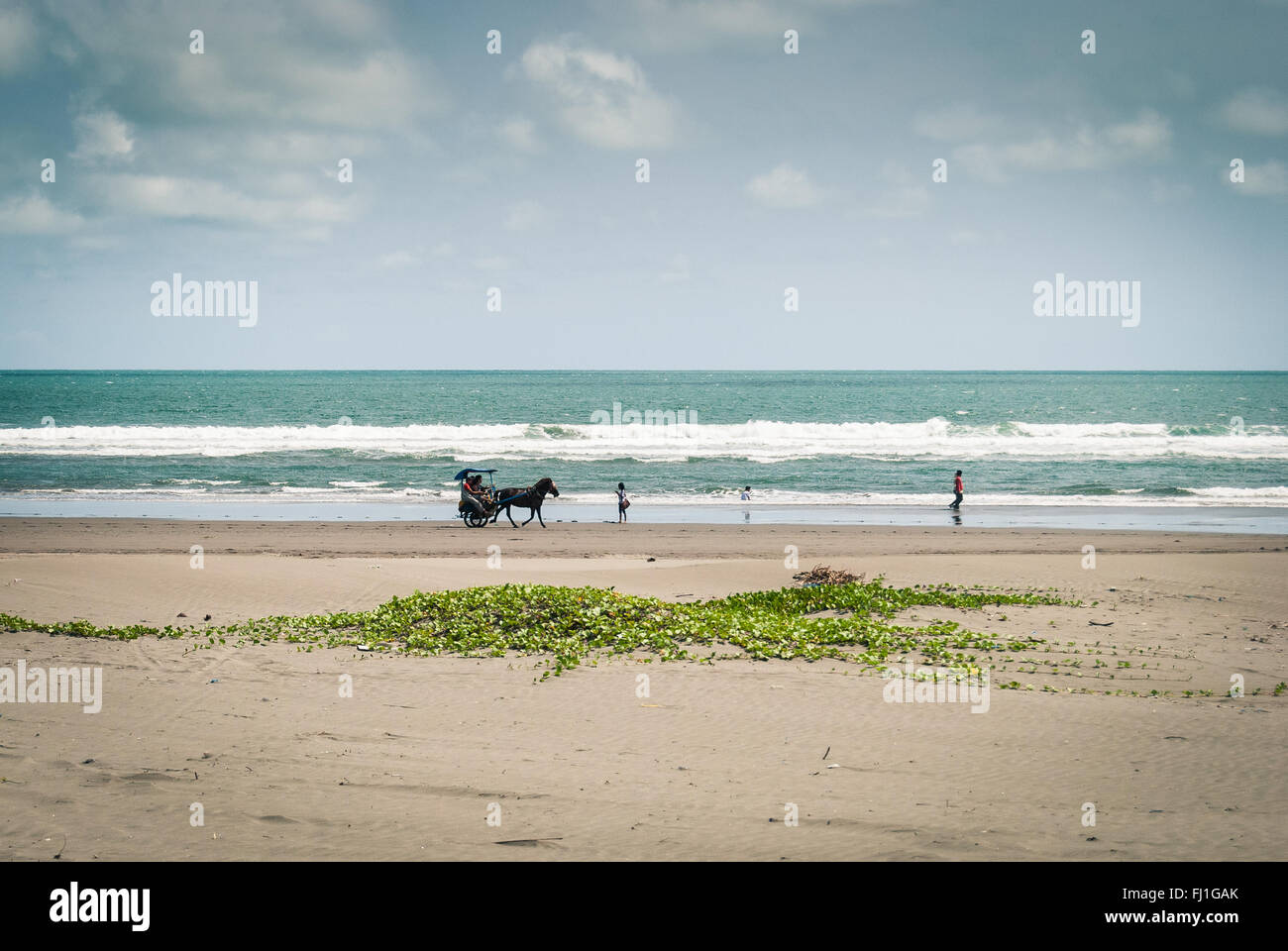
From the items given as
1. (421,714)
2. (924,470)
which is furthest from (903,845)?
(924,470)

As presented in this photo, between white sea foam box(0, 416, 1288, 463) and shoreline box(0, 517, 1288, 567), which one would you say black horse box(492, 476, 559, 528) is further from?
white sea foam box(0, 416, 1288, 463)

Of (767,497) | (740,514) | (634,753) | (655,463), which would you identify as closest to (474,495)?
(740,514)

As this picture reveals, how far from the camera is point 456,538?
2688 centimetres

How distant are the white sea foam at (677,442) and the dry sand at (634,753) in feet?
123

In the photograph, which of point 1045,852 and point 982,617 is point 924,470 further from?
point 1045,852

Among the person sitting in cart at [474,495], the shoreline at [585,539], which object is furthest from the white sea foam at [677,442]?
the shoreline at [585,539]

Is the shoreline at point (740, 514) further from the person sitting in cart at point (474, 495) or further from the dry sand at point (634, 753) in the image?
the dry sand at point (634, 753)

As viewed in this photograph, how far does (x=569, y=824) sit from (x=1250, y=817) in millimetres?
5714

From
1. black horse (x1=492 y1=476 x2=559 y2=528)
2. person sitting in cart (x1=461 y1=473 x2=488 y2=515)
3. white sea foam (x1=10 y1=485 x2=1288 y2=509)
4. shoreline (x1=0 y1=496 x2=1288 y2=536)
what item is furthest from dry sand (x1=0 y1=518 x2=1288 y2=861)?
white sea foam (x1=10 y1=485 x2=1288 y2=509)

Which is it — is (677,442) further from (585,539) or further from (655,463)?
(585,539)

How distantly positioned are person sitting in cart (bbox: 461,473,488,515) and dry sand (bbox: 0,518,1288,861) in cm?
1295

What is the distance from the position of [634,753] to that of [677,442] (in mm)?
50160

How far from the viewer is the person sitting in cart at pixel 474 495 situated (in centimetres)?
2919

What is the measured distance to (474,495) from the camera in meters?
29.4
